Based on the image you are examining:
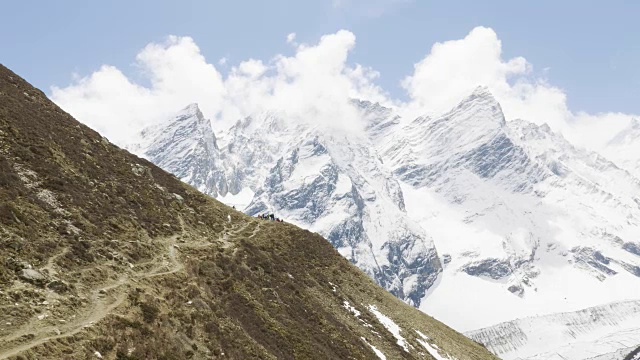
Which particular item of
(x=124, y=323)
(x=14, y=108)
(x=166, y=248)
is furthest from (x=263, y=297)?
(x=14, y=108)

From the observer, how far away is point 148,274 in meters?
45.8

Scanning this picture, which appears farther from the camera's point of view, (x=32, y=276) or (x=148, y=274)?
(x=148, y=274)

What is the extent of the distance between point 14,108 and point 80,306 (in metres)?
34.7

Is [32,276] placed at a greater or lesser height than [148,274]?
lesser

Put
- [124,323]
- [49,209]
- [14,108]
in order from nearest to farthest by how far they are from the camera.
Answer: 1. [124,323]
2. [49,209]
3. [14,108]

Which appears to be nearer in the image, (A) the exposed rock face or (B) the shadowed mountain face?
(B) the shadowed mountain face

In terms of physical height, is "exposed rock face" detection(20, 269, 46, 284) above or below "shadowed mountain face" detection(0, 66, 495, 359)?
below

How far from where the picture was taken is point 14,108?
62406mm

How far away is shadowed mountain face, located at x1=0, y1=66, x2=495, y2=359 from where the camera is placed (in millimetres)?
35188

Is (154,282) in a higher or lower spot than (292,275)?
lower

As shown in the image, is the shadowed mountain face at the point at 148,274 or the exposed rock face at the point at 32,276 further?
the exposed rock face at the point at 32,276

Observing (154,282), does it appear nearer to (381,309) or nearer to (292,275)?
(292,275)

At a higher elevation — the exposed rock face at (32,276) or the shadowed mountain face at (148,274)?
the shadowed mountain face at (148,274)

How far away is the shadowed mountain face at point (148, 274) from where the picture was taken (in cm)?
3519
